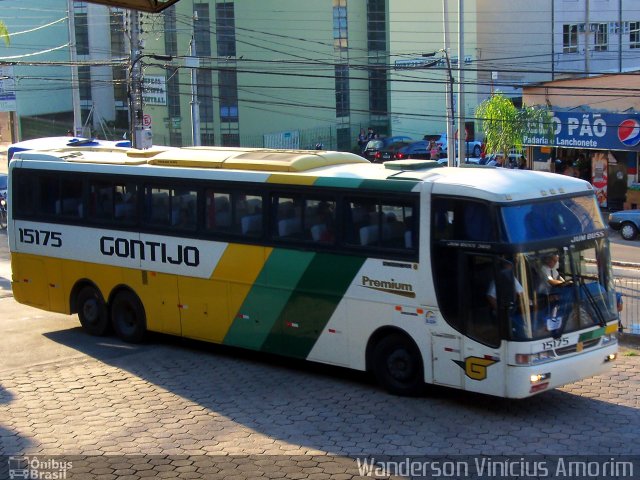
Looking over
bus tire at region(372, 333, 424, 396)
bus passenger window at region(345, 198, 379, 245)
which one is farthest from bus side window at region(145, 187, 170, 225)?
bus tire at region(372, 333, 424, 396)

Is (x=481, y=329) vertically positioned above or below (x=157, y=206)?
below

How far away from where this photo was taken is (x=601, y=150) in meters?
37.7

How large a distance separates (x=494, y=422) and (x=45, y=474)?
509 centimetres

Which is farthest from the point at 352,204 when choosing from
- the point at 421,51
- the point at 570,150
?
the point at 421,51

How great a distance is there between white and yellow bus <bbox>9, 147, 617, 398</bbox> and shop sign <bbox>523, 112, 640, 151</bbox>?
25.1 m

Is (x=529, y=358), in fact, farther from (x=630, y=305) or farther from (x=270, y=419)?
(x=630, y=305)

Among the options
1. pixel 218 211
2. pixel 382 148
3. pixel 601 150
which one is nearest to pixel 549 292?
pixel 218 211

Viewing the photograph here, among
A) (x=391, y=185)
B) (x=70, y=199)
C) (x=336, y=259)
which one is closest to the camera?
(x=391, y=185)

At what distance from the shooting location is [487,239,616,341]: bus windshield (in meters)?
10.6

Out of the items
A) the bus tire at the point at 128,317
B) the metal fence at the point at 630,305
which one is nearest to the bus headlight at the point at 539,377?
the metal fence at the point at 630,305

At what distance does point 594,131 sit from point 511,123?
359 cm

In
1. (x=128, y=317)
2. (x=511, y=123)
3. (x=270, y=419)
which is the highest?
(x=511, y=123)

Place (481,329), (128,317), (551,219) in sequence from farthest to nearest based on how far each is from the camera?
(128,317) < (551,219) < (481,329)

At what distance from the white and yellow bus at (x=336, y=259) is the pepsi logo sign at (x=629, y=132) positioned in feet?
81.8
